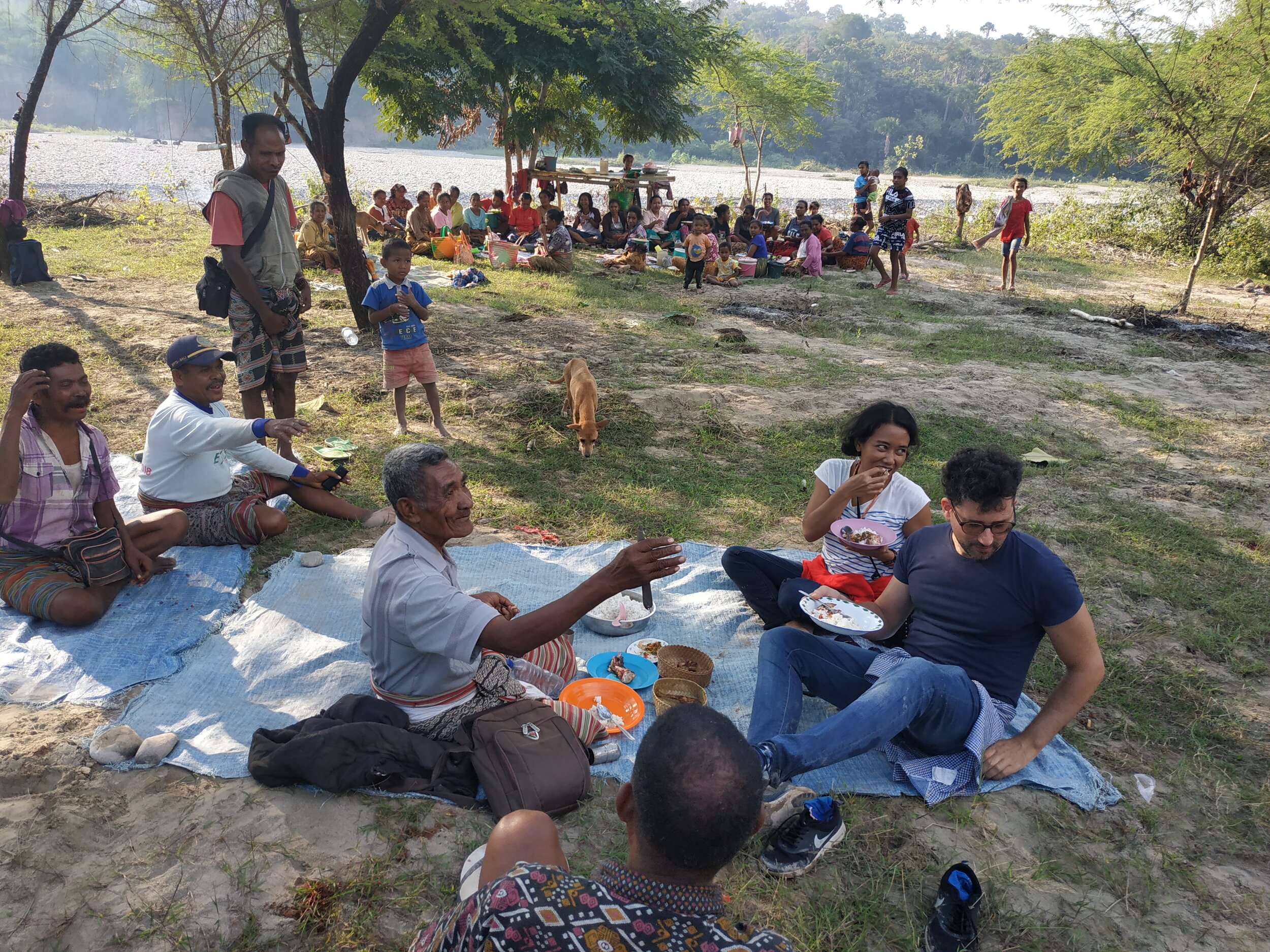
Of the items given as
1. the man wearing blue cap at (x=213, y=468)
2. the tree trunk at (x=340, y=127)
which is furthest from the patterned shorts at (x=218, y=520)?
the tree trunk at (x=340, y=127)

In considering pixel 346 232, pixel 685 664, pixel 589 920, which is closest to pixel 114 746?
pixel 685 664

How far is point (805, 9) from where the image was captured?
143875mm

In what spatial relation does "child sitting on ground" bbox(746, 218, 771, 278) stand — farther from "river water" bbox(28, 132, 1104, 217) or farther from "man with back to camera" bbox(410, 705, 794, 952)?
"man with back to camera" bbox(410, 705, 794, 952)

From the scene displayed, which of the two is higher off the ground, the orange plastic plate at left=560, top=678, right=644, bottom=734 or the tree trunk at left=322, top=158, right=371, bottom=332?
the tree trunk at left=322, top=158, right=371, bottom=332

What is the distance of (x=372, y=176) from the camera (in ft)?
125

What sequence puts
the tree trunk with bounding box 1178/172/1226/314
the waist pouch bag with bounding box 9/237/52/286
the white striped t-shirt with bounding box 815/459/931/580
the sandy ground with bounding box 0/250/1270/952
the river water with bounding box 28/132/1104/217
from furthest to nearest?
the river water with bounding box 28/132/1104/217 → the tree trunk with bounding box 1178/172/1226/314 → the waist pouch bag with bounding box 9/237/52/286 → the white striped t-shirt with bounding box 815/459/931/580 → the sandy ground with bounding box 0/250/1270/952

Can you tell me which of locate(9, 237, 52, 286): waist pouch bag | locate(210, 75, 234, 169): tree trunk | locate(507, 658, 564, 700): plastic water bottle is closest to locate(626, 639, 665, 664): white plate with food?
locate(507, 658, 564, 700): plastic water bottle

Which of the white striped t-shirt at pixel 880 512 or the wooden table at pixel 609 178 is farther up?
the wooden table at pixel 609 178

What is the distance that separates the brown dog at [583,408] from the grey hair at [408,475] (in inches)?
137

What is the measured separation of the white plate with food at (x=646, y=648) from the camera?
369 cm

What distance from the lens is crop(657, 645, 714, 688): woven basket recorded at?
340cm

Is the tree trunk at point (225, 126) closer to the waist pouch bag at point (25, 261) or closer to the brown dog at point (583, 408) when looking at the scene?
the waist pouch bag at point (25, 261)

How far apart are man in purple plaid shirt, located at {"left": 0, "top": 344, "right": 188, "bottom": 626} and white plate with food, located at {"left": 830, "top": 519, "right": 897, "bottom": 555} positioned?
134 inches

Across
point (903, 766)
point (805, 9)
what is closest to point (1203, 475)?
point (903, 766)
